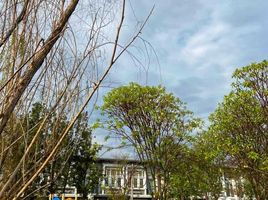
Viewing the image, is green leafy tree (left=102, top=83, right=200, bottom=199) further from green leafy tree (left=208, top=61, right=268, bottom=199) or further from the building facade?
the building facade

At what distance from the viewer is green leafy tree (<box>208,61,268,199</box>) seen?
44.7 ft

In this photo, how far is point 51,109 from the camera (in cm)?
222

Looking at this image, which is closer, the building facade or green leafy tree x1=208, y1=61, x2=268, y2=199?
green leafy tree x1=208, y1=61, x2=268, y2=199

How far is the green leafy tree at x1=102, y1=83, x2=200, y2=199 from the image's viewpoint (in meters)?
17.8

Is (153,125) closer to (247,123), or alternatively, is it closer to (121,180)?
(247,123)

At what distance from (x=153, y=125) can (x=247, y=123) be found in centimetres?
495

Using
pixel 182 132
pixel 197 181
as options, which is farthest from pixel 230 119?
pixel 197 181

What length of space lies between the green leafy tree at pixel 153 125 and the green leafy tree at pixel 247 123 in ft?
11.0

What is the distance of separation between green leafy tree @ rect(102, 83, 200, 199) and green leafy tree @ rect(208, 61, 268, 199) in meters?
3.36

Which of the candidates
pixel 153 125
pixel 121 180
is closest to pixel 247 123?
pixel 153 125

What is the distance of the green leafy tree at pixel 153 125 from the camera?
58.5ft

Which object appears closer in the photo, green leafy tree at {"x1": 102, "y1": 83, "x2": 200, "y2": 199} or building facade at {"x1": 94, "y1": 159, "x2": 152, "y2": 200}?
green leafy tree at {"x1": 102, "y1": 83, "x2": 200, "y2": 199}

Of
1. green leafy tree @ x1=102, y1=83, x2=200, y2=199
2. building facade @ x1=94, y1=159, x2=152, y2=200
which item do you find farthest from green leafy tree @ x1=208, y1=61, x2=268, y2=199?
building facade @ x1=94, y1=159, x2=152, y2=200

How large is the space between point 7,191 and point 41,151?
433 millimetres
